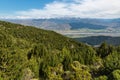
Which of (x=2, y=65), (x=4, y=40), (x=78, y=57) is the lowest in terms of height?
(x=78, y=57)

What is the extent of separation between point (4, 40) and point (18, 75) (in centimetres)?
925

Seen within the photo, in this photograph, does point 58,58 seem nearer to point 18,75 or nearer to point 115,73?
point 115,73

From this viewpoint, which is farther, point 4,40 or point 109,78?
point 109,78

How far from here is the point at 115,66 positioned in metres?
88.7

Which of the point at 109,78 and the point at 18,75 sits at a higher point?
the point at 18,75

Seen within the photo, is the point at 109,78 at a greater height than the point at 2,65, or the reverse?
the point at 2,65

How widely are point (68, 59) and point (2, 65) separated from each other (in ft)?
178

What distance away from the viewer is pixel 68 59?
104 m

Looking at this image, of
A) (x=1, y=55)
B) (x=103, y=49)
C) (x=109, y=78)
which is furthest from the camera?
(x=103, y=49)

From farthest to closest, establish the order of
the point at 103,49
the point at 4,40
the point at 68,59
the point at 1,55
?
the point at 103,49, the point at 68,59, the point at 4,40, the point at 1,55

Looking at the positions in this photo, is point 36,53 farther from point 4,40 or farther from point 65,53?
point 4,40

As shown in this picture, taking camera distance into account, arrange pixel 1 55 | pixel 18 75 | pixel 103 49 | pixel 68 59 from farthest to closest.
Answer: pixel 103 49 < pixel 68 59 < pixel 18 75 < pixel 1 55

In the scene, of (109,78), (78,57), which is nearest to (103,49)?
(78,57)

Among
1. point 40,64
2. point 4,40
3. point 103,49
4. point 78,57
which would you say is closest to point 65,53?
point 78,57
